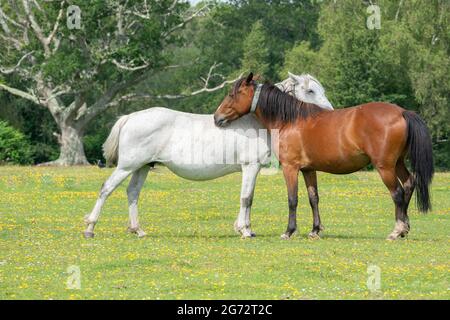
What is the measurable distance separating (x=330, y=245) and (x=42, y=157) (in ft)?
156

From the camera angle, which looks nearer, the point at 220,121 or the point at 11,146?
the point at 220,121

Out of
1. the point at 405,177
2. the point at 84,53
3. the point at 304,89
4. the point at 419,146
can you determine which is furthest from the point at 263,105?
the point at 84,53

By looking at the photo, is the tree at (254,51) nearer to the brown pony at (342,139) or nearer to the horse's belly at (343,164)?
the brown pony at (342,139)

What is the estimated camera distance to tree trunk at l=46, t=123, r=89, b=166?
181 feet

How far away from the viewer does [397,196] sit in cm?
1722

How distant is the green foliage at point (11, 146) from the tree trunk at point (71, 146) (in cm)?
308

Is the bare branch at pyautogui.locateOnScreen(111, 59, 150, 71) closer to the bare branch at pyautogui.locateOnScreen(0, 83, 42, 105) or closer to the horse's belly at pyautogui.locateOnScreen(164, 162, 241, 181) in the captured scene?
the bare branch at pyautogui.locateOnScreen(0, 83, 42, 105)

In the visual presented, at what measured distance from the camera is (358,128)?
1722 centimetres

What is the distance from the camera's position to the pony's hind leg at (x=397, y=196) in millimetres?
17047

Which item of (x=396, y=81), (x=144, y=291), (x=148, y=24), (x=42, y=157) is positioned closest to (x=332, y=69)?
(x=396, y=81)

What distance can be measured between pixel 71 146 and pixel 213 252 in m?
40.8
